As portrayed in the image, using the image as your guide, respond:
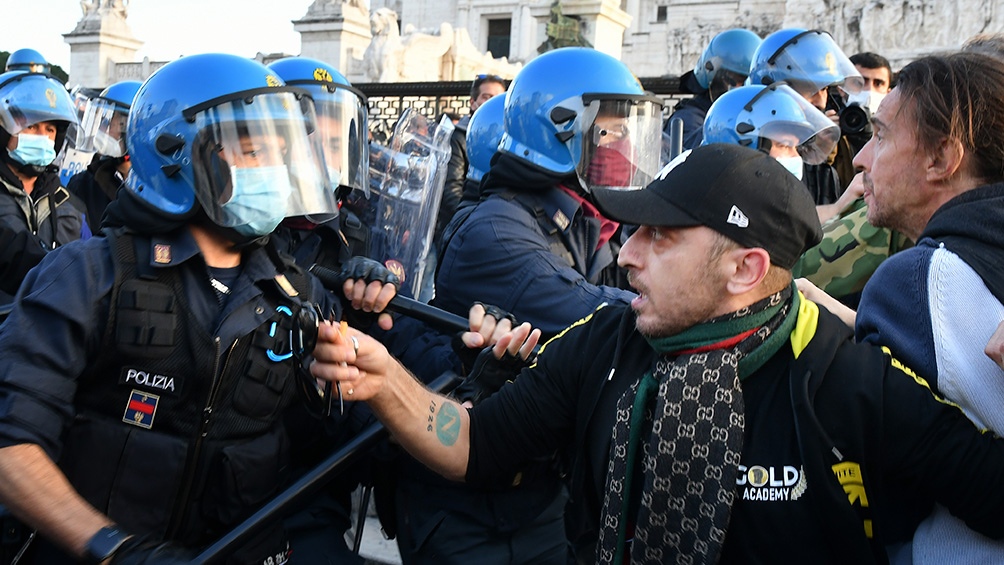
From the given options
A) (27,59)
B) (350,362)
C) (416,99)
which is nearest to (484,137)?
(350,362)

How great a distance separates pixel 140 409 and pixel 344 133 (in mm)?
1781

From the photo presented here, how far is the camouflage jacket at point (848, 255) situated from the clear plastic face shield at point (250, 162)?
1579mm

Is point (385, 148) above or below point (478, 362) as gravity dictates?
above

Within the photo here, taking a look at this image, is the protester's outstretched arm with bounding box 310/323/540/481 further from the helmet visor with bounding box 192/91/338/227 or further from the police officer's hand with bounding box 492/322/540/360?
the helmet visor with bounding box 192/91/338/227

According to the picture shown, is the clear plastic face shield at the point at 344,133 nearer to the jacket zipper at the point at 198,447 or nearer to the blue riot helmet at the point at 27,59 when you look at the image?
the jacket zipper at the point at 198,447

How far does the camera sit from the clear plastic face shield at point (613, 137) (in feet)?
11.5

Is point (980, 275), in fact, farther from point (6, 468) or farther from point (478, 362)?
point (6, 468)

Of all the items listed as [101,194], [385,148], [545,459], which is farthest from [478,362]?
[101,194]

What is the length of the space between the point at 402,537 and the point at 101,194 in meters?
4.14

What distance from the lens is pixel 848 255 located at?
3197 mm

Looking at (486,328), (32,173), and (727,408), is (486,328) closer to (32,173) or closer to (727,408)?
(727,408)

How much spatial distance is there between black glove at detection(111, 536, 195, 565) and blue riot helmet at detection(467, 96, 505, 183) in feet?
9.75

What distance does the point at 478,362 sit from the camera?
9.27 ft

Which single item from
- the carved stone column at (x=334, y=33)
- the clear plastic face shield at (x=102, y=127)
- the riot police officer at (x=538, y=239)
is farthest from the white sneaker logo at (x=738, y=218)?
the carved stone column at (x=334, y=33)
